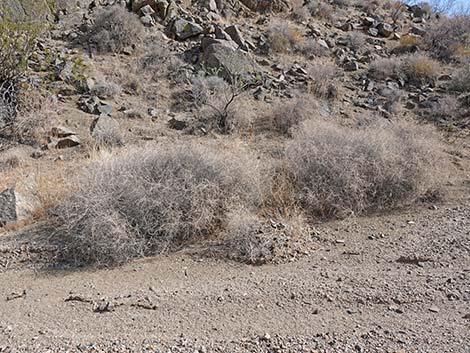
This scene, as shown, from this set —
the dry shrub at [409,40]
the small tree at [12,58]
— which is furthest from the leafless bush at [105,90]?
the dry shrub at [409,40]

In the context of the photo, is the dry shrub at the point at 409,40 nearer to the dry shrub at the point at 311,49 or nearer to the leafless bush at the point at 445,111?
the dry shrub at the point at 311,49

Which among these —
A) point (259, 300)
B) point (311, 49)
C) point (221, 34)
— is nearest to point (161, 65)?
→ point (221, 34)

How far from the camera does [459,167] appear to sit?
7.38 meters

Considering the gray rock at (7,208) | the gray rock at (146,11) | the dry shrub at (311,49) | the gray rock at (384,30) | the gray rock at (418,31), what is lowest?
the gray rock at (7,208)

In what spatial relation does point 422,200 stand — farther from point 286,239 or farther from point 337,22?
point 337,22

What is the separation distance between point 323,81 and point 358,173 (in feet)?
20.3

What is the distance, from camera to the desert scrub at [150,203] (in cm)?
459

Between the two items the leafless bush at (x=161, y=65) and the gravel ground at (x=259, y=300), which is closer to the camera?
the gravel ground at (x=259, y=300)

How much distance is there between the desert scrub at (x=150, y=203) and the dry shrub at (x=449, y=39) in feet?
38.6

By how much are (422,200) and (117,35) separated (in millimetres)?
10230

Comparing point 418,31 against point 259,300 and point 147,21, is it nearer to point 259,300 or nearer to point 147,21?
point 147,21

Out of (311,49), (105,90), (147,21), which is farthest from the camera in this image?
(311,49)

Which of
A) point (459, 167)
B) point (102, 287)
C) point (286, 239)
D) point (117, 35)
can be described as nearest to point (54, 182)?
point (102, 287)

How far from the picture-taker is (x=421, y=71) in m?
12.3
